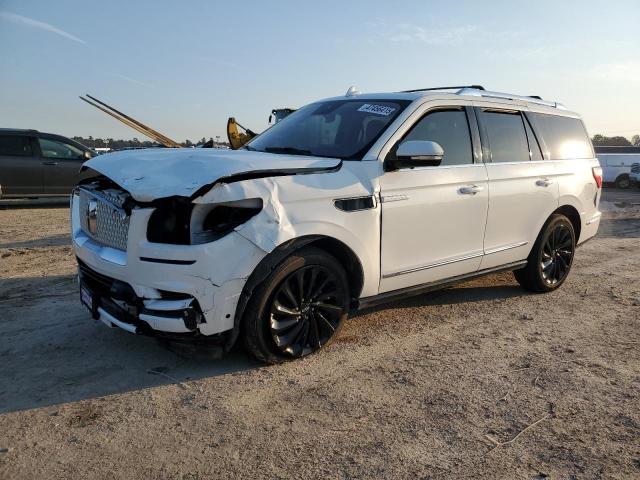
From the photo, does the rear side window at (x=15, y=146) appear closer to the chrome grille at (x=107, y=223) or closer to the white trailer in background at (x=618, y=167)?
the chrome grille at (x=107, y=223)

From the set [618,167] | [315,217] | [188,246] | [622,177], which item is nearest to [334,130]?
[315,217]

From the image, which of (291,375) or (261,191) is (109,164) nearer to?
(261,191)

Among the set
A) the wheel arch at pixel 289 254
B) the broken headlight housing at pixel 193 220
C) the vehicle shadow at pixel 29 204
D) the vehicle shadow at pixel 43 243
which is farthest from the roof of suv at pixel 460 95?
the vehicle shadow at pixel 29 204

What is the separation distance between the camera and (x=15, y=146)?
1138cm

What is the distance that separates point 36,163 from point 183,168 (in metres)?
10.2

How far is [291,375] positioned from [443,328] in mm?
1543

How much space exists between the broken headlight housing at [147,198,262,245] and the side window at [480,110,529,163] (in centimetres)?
256

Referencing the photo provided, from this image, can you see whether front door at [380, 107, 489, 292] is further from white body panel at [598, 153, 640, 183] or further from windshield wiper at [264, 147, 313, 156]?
white body panel at [598, 153, 640, 183]

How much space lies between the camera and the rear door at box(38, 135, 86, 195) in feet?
38.1

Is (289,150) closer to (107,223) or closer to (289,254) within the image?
(289,254)

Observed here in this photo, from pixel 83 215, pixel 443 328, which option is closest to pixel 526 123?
pixel 443 328

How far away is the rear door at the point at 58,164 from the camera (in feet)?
38.1

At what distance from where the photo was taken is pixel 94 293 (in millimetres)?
3354

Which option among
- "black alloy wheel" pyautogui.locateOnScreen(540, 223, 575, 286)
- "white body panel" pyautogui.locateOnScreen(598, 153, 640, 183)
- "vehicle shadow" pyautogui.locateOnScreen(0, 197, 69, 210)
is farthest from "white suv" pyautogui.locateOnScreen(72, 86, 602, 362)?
"white body panel" pyautogui.locateOnScreen(598, 153, 640, 183)
